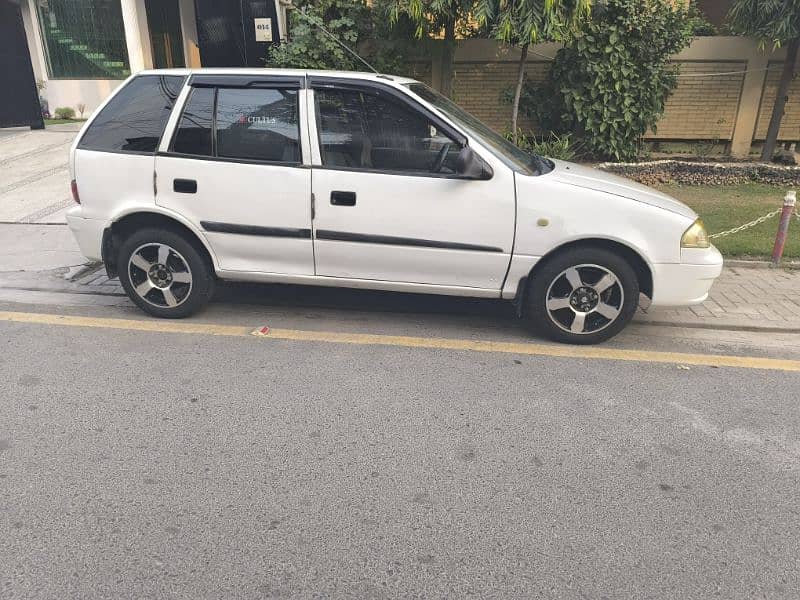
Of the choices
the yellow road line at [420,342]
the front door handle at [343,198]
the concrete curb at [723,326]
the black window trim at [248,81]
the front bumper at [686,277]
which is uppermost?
the black window trim at [248,81]

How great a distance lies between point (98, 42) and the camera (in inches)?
558

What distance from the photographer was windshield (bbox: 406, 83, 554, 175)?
4.37m

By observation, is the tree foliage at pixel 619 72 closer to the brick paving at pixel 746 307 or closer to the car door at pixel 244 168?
the brick paving at pixel 746 307

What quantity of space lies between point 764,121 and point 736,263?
6123 millimetres

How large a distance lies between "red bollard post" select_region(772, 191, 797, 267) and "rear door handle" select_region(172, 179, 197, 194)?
206 inches

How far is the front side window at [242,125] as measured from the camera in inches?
172

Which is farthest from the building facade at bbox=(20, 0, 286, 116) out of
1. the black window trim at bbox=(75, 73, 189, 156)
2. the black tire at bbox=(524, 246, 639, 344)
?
the black tire at bbox=(524, 246, 639, 344)

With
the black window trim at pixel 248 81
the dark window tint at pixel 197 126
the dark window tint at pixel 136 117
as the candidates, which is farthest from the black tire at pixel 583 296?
the dark window tint at pixel 136 117

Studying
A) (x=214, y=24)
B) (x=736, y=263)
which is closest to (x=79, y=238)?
(x=736, y=263)

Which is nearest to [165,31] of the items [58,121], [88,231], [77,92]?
[77,92]

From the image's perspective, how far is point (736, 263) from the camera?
6227 mm

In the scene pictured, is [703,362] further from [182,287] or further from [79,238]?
[79,238]

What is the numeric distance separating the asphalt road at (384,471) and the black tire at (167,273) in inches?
11.8

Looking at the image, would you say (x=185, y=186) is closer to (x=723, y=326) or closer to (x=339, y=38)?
(x=723, y=326)
